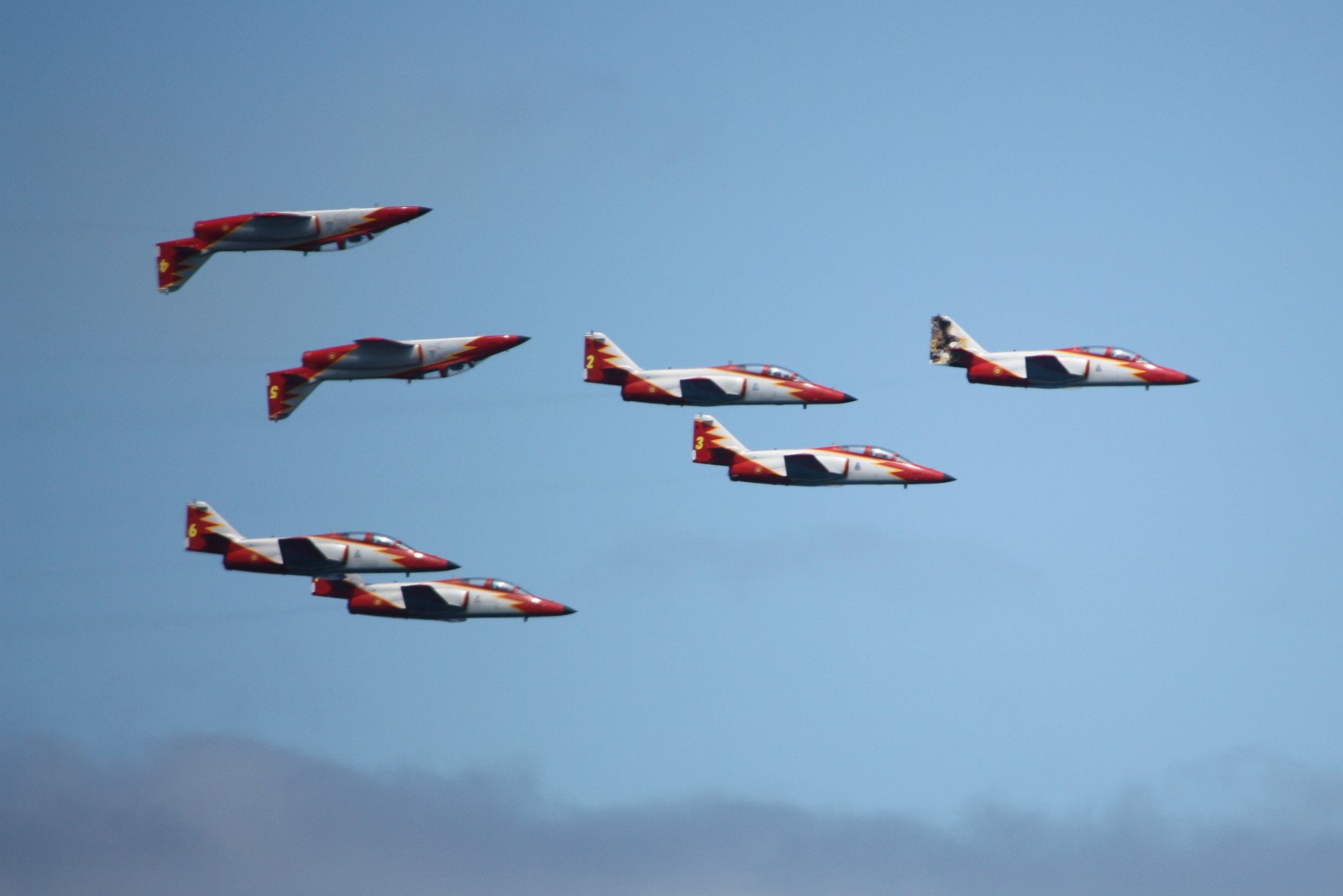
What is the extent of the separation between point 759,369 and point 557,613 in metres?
18.7

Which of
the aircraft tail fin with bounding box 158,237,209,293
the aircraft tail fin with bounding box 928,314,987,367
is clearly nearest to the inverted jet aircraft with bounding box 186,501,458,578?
the aircraft tail fin with bounding box 158,237,209,293

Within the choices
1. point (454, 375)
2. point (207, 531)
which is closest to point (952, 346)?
point (454, 375)

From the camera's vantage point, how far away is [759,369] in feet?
554

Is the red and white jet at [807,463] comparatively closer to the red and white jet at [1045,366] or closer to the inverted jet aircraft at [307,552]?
the red and white jet at [1045,366]

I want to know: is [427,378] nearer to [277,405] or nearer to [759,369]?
[277,405]

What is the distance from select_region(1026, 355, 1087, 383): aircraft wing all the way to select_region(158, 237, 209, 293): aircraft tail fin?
47825 millimetres

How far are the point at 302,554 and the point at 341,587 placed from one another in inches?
144

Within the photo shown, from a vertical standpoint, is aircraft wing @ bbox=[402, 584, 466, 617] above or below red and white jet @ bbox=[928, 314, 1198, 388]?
below

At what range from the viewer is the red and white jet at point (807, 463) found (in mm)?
166000

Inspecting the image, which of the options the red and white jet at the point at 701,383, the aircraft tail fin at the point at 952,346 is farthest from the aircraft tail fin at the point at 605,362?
the aircraft tail fin at the point at 952,346

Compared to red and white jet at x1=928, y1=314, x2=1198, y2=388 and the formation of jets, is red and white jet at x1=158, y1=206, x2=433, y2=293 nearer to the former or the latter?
the formation of jets

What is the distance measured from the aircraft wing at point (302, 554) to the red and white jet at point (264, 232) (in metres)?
15.9

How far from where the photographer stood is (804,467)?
166 metres

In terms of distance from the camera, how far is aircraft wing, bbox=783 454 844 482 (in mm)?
165875
